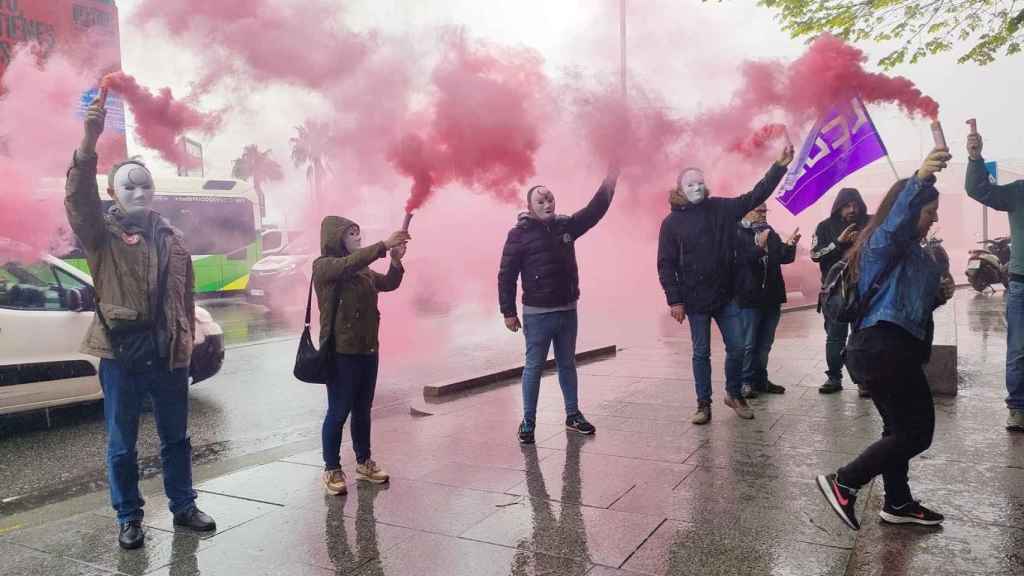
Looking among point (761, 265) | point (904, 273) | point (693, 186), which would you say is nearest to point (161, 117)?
point (693, 186)

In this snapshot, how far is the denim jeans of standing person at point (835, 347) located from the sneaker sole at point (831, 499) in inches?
120

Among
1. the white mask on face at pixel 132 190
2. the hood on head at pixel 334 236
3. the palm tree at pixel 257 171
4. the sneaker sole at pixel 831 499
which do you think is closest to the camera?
the sneaker sole at pixel 831 499

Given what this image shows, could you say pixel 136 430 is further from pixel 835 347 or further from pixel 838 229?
pixel 835 347

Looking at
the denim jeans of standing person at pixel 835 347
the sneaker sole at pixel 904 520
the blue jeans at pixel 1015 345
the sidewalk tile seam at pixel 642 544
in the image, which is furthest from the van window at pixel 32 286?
the blue jeans at pixel 1015 345

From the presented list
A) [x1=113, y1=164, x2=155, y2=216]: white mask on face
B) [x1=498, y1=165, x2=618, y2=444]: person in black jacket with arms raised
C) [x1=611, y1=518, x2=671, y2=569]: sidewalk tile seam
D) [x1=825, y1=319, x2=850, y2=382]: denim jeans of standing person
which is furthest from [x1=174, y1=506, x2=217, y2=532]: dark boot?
[x1=825, y1=319, x2=850, y2=382]: denim jeans of standing person

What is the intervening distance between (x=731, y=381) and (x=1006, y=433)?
1781mm

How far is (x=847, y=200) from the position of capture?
6.04 metres

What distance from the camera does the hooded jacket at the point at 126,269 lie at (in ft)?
11.5

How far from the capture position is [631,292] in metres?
21.0

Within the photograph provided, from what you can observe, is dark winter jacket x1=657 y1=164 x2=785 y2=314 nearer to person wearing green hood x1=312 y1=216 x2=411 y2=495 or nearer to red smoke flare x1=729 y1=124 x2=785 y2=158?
red smoke flare x1=729 y1=124 x2=785 y2=158

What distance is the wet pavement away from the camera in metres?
3.25

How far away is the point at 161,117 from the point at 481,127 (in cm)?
261

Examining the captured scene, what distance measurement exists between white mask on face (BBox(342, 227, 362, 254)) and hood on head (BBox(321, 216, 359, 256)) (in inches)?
0.7

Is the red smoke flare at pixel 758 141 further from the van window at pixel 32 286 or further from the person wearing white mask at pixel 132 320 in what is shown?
the van window at pixel 32 286
